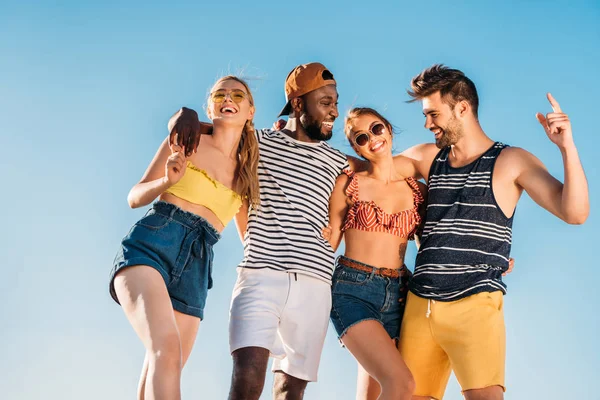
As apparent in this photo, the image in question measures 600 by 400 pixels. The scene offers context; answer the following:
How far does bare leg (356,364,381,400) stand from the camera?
7043mm

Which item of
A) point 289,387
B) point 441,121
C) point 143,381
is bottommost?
point 143,381

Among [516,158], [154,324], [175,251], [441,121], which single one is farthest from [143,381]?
[516,158]

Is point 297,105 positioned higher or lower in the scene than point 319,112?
higher

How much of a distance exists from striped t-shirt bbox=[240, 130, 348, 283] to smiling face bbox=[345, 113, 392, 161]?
30 centimetres

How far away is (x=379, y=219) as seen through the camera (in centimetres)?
692

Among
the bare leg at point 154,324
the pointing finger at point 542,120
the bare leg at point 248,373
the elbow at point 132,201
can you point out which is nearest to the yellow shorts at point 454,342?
the bare leg at point 248,373

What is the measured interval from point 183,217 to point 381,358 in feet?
6.50

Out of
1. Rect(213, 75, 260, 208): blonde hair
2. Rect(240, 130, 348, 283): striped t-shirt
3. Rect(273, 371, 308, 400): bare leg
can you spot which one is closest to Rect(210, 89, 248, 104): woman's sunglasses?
Rect(213, 75, 260, 208): blonde hair

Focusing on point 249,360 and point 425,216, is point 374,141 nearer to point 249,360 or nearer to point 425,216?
point 425,216

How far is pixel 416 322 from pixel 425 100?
6.81 feet

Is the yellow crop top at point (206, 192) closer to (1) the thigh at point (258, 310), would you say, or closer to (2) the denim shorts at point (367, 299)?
(1) the thigh at point (258, 310)

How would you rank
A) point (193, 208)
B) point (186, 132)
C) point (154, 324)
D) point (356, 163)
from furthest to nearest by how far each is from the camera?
point (356, 163)
point (193, 208)
point (186, 132)
point (154, 324)

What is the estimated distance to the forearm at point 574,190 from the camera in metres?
6.30

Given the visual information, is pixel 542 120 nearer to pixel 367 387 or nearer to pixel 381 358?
pixel 381 358
